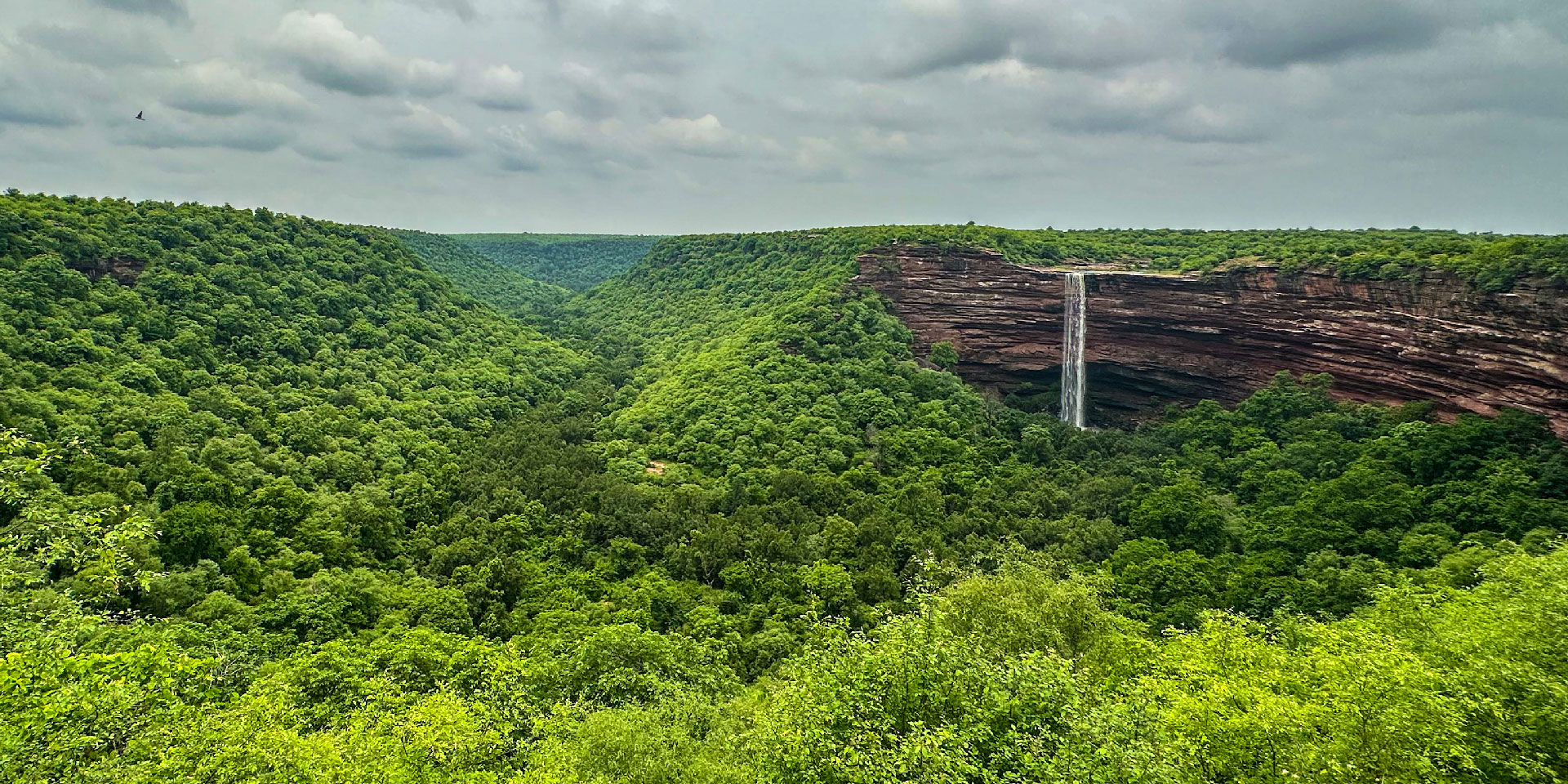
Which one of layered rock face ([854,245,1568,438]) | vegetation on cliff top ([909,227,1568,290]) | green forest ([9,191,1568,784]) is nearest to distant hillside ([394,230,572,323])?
green forest ([9,191,1568,784])

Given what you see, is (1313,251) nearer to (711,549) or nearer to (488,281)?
(711,549)

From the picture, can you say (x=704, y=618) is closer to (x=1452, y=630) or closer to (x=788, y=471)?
(x=788, y=471)

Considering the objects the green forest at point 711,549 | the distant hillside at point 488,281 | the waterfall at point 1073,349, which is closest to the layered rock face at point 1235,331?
the waterfall at point 1073,349

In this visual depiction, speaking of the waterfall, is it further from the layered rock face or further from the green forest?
the green forest

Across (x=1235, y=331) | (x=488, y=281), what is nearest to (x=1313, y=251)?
(x=1235, y=331)

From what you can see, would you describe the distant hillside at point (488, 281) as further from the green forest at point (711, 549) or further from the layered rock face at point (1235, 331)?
the layered rock face at point (1235, 331)
